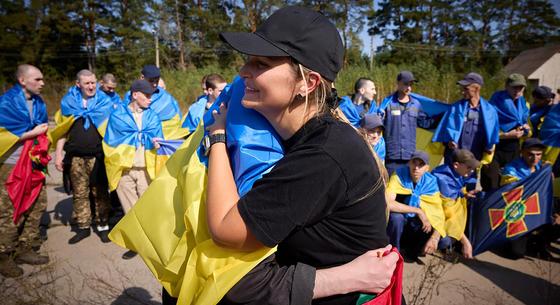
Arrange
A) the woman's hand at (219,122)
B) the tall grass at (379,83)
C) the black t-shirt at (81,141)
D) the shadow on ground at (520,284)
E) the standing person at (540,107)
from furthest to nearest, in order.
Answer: the tall grass at (379,83)
the standing person at (540,107)
the black t-shirt at (81,141)
the shadow on ground at (520,284)
the woman's hand at (219,122)

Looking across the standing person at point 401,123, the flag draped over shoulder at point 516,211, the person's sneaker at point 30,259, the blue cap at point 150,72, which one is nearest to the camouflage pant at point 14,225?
the person's sneaker at point 30,259

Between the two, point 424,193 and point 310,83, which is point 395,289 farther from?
point 424,193

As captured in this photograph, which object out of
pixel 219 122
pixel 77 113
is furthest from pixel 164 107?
pixel 219 122

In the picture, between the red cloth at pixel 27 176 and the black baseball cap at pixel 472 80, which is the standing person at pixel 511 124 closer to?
the black baseball cap at pixel 472 80

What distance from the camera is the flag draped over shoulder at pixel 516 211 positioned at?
4113 mm

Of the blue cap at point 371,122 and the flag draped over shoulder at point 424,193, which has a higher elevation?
the blue cap at point 371,122

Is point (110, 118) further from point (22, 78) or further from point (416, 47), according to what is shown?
point (416, 47)

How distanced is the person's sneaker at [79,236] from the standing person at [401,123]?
4496 mm

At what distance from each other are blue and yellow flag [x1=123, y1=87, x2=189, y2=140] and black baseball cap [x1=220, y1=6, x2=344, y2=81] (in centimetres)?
394

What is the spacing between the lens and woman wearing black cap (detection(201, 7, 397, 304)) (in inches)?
42.5

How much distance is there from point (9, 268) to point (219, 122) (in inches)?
150

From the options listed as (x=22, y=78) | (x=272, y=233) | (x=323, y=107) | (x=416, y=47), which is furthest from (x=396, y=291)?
(x=416, y=47)

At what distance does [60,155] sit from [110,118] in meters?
1.05

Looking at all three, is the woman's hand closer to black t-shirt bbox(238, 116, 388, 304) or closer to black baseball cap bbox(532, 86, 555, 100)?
black t-shirt bbox(238, 116, 388, 304)
